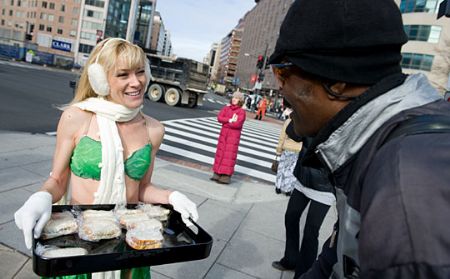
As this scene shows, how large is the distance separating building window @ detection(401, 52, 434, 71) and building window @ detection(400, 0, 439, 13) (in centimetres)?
516

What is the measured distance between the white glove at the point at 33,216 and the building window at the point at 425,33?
47662 mm

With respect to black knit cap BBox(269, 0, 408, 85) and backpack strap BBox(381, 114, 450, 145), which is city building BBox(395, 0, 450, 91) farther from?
backpack strap BBox(381, 114, 450, 145)

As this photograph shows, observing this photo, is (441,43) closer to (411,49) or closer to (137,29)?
(411,49)

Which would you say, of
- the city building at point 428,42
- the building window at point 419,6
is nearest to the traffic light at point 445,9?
the city building at point 428,42

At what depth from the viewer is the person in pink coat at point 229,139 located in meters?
6.73

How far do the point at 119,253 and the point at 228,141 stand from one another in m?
5.53

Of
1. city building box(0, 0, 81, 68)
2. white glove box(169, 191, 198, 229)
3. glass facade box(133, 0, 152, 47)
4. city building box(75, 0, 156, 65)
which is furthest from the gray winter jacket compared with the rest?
glass facade box(133, 0, 152, 47)

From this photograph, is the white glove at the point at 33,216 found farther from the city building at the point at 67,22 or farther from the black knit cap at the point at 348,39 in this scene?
the city building at the point at 67,22

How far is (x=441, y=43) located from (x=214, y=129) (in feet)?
129

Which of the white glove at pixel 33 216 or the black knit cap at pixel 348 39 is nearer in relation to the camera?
the black knit cap at pixel 348 39

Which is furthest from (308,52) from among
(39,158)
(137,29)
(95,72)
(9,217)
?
(137,29)

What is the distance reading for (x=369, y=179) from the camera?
2.22ft

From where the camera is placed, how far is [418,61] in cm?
4281

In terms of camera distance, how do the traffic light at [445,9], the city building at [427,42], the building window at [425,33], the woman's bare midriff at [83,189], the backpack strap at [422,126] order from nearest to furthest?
the backpack strap at [422,126], the woman's bare midriff at [83,189], the traffic light at [445,9], the city building at [427,42], the building window at [425,33]
